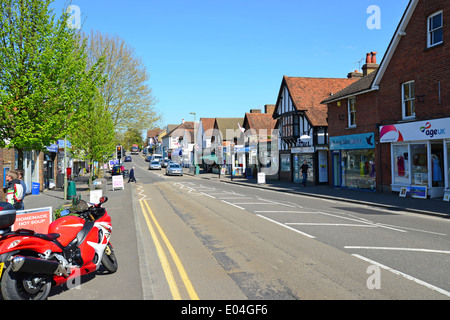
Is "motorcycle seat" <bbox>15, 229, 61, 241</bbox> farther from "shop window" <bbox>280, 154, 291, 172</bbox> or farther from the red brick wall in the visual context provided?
"shop window" <bbox>280, 154, 291, 172</bbox>

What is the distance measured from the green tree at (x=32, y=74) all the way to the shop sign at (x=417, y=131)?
15.6 m

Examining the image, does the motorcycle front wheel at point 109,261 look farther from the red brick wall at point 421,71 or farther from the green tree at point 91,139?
the green tree at point 91,139

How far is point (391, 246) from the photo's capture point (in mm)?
8289

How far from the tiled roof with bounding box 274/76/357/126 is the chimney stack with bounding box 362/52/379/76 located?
427 centimetres

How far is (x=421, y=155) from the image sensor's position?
18.3m

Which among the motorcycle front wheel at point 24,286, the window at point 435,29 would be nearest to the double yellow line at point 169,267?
the motorcycle front wheel at point 24,286

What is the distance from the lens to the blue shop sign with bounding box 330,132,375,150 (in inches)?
861

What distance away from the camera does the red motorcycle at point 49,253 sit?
458 cm

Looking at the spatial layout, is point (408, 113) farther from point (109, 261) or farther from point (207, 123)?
point (207, 123)

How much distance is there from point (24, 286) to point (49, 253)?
1.65 ft

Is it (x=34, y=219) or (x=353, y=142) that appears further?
(x=353, y=142)

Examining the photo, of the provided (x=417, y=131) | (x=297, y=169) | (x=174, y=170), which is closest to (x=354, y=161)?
(x=417, y=131)
